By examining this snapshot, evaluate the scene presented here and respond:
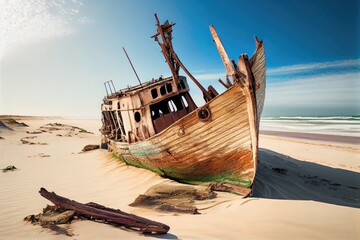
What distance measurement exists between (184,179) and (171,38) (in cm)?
489

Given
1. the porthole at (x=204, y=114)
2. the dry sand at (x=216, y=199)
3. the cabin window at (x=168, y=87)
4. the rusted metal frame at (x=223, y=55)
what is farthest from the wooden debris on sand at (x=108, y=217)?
the cabin window at (x=168, y=87)

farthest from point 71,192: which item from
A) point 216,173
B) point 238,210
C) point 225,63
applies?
point 225,63

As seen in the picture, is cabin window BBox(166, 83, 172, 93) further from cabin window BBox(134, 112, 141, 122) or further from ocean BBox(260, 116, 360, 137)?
ocean BBox(260, 116, 360, 137)

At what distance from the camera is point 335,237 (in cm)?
329

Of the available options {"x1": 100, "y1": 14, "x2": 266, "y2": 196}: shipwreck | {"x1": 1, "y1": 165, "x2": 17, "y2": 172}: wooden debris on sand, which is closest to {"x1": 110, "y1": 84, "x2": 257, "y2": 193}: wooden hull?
{"x1": 100, "y1": 14, "x2": 266, "y2": 196}: shipwreck

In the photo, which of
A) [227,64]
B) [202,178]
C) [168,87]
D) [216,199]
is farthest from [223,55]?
[168,87]

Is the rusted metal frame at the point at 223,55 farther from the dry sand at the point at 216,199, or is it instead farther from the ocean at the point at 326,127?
the ocean at the point at 326,127

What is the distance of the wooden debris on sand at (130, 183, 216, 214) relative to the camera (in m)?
4.59

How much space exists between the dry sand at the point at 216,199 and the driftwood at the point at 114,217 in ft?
0.36

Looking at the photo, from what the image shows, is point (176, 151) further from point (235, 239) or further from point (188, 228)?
point (235, 239)

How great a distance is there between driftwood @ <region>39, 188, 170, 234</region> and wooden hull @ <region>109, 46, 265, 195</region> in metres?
2.63

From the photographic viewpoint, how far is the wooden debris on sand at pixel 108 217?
3133 millimetres

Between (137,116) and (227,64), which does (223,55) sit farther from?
(137,116)

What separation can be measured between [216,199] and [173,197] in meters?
1.00
